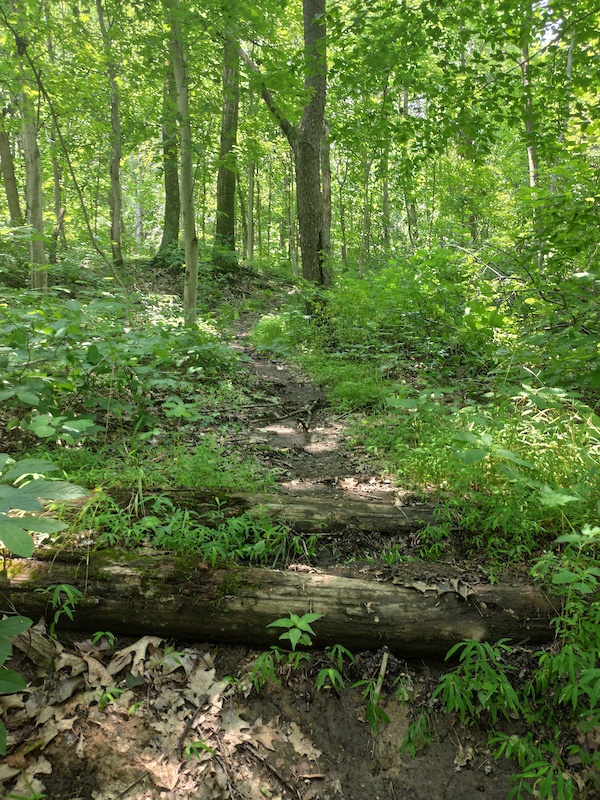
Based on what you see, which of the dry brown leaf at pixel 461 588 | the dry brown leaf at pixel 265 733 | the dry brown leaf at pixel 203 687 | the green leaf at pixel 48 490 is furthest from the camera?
→ the dry brown leaf at pixel 461 588

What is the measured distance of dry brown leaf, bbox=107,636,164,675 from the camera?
218cm

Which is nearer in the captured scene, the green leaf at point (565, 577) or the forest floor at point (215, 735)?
the forest floor at point (215, 735)

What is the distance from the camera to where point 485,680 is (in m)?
2.20

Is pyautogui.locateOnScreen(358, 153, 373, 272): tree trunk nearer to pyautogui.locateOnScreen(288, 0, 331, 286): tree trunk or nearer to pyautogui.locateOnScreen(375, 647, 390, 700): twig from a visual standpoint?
pyautogui.locateOnScreen(288, 0, 331, 286): tree trunk

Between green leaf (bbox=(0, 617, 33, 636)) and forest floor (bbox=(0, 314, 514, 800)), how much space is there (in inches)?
24.5

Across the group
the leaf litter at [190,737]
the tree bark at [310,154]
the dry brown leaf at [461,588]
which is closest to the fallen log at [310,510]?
the dry brown leaf at [461,588]

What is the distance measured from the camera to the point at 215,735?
2010mm

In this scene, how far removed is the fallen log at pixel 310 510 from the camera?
3.07m

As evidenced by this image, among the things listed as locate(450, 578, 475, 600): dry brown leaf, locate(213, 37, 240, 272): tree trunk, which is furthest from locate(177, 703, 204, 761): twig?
locate(213, 37, 240, 272): tree trunk

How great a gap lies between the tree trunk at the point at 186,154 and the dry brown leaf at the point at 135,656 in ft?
14.9

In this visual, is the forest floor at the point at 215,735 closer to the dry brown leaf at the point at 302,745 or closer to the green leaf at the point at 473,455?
the dry brown leaf at the point at 302,745

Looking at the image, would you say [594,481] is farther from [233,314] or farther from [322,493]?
[233,314]

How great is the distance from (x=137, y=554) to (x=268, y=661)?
0.91 metres

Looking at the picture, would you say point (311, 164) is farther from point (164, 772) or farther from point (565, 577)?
point (164, 772)
